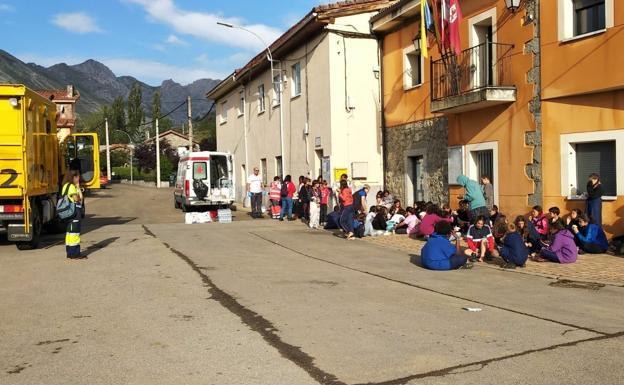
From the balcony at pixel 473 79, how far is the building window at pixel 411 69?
74.2 inches

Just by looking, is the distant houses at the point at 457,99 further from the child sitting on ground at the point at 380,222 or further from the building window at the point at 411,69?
the child sitting on ground at the point at 380,222

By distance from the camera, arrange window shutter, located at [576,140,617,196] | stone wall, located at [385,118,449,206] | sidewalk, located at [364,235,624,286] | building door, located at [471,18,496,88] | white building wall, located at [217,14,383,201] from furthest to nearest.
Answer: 1. white building wall, located at [217,14,383,201]
2. stone wall, located at [385,118,449,206]
3. building door, located at [471,18,496,88]
4. window shutter, located at [576,140,617,196]
5. sidewalk, located at [364,235,624,286]

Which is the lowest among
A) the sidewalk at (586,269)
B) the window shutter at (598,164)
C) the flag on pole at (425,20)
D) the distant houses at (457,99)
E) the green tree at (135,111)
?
the sidewalk at (586,269)

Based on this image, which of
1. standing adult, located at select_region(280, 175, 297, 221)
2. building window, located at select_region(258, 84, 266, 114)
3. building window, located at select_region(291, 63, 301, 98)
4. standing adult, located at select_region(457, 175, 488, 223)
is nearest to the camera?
standing adult, located at select_region(457, 175, 488, 223)

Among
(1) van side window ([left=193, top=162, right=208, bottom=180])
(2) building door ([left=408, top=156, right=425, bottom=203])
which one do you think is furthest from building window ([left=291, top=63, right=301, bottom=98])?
(2) building door ([left=408, top=156, right=425, bottom=203])

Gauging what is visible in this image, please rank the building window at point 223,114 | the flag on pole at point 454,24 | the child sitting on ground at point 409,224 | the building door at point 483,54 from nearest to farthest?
the building door at point 483,54 → the flag on pole at point 454,24 → the child sitting on ground at point 409,224 → the building window at point 223,114

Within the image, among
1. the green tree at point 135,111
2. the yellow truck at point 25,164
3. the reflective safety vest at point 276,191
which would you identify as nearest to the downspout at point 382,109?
the reflective safety vest at point 276,191

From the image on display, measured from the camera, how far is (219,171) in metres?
24.6

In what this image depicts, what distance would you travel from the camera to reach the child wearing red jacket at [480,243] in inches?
429

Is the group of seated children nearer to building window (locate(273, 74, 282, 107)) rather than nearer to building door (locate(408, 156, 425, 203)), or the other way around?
building door (locate(408, 156, 425, 203))

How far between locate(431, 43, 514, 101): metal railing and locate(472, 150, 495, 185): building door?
1637mm

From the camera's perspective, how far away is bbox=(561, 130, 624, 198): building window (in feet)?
37.8

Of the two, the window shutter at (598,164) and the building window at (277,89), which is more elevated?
the building window at (277,89)

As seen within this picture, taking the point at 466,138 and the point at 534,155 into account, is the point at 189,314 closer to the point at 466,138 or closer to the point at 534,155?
the point at 534,155
